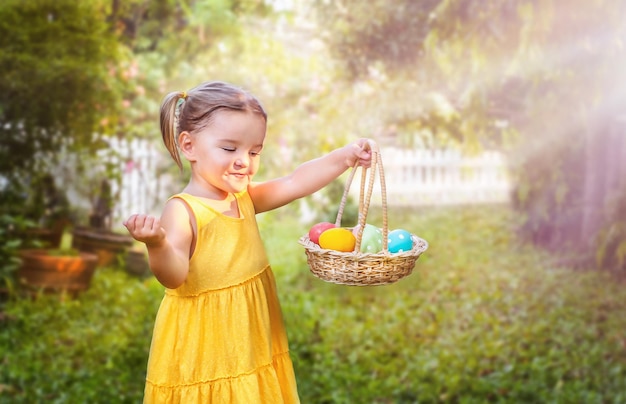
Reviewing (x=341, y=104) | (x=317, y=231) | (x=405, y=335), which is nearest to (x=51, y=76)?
(x=341, y=104)

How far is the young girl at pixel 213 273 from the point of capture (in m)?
1.54

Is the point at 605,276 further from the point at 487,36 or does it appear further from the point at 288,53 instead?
the point at 288,53

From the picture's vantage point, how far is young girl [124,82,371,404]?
1.54 m

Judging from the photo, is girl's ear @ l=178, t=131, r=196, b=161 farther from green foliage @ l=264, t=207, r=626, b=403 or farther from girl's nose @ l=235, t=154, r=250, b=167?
green foliage @ l=264, t=207, r=626, b=403

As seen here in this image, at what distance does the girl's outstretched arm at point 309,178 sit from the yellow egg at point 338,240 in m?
0.12

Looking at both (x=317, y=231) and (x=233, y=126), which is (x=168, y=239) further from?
(x=317, y=231)

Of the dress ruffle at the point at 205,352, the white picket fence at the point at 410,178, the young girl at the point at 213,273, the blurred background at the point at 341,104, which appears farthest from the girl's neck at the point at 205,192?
the white picket fence at the point at 410,178

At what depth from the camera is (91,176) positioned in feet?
18.2

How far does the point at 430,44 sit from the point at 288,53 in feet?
5.36

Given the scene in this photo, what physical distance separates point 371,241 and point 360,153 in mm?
220

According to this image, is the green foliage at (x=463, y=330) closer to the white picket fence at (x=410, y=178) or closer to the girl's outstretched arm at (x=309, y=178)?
the white picket fence at (x=410, y=178)

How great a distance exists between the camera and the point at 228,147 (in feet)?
5.04

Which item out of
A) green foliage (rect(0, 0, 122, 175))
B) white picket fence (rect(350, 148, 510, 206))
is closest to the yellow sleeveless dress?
green foliage (rect(0, 0, 122, 175))

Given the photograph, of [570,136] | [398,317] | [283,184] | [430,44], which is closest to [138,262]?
[398,317]
